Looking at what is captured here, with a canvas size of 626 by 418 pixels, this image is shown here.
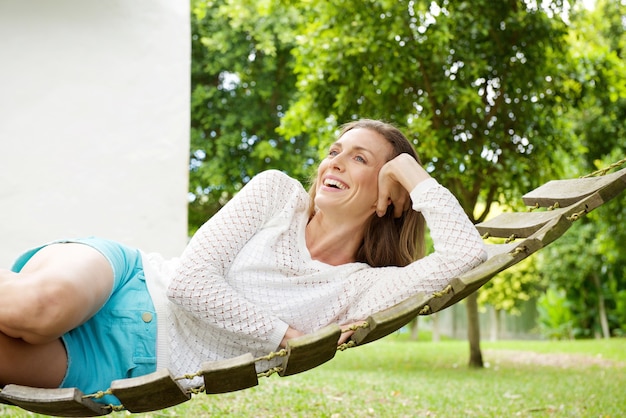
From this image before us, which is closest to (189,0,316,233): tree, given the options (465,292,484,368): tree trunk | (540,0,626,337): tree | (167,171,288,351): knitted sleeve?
(465,292,484,368): tree trunk

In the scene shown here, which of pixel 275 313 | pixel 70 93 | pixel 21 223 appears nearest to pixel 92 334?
pixel 275 313

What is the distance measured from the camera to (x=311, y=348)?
6.25ft

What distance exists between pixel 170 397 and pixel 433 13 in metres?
5.99

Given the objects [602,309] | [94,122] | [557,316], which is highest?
[94,122]

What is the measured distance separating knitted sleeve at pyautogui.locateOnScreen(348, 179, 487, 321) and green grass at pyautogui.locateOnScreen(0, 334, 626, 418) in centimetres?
228

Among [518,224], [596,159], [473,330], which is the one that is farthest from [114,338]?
[596,159]

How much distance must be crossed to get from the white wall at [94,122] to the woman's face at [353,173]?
3.58 metres

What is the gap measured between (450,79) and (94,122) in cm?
347

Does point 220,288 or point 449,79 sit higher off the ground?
point 449,79

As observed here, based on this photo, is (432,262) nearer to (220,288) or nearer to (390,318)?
(390,318)

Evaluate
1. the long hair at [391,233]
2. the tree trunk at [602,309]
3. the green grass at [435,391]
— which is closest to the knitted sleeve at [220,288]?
the long hair at [391,233]

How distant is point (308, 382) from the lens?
639cm

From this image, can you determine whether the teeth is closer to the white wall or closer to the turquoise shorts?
the turquoise shorts

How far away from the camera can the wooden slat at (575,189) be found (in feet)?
8.05
